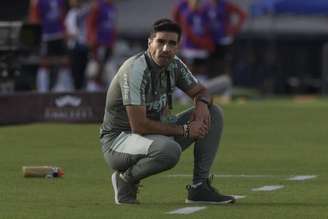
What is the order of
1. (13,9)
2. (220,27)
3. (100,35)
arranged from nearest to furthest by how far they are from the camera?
(100,35), (220,27), (13,9)

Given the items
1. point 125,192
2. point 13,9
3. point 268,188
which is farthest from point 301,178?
point 13,9

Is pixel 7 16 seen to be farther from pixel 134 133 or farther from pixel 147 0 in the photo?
pixel 134 133

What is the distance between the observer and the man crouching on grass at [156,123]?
37.8 feet

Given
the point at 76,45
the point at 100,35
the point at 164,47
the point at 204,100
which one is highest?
the point at 164,47

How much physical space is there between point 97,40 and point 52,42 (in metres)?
0.92

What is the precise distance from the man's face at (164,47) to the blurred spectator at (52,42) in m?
Result: 16.8

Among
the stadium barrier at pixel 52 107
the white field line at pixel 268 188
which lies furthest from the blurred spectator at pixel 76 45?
the white field line at pixel 268 188

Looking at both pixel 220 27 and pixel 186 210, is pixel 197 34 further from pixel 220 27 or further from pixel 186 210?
pixel 186 210

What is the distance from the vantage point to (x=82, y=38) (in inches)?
1160

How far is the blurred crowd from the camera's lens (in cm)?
2880

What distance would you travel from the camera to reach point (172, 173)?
14.5 m

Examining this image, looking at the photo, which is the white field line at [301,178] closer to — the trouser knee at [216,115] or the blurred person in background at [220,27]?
the trouser knee at [216,115]

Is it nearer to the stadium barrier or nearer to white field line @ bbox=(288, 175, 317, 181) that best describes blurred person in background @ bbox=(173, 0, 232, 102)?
the stadium barrier

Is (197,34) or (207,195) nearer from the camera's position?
(207,195)
